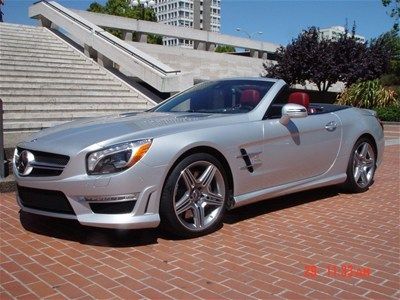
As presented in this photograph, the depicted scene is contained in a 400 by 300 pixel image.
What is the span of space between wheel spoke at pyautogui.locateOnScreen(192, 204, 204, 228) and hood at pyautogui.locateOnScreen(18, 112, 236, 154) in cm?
71

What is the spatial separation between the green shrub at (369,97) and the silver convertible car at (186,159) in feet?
57.9

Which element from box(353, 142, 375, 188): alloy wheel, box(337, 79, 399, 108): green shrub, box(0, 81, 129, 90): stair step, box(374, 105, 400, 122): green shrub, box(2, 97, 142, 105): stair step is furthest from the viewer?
box(337, 79, 399, 108): green shrub

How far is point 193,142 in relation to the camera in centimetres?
396

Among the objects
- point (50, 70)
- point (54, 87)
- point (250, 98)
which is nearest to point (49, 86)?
point (54, 87)

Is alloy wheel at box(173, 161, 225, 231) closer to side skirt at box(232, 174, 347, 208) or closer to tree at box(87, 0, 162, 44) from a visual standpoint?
side skirt at box(232, 174, 347, 208)

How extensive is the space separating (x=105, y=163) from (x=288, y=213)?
231 centimetres

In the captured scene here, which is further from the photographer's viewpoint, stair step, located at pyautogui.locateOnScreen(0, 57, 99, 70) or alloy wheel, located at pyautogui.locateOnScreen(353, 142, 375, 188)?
stair step, located at pyautogui.locateOnScreen(0, 57, 99, 70)

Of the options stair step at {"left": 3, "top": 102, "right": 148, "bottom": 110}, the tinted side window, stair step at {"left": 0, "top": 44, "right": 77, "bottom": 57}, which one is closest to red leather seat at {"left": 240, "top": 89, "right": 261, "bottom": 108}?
the tinted side window

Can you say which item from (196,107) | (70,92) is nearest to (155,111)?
(196,107)

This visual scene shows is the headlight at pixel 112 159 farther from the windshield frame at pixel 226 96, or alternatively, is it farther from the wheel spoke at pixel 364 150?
the wheel spoke at pixel 364 150

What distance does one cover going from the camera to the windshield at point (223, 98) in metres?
4.91

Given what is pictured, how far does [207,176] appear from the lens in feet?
13.5

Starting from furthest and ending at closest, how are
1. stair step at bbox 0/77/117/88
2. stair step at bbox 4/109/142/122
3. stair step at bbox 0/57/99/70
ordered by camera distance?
stair step at bbox 0/57/99/70
stair step at bbox 0/77/117/88
stair step at bbox 4/109/142/122

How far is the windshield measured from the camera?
16.1 ft
